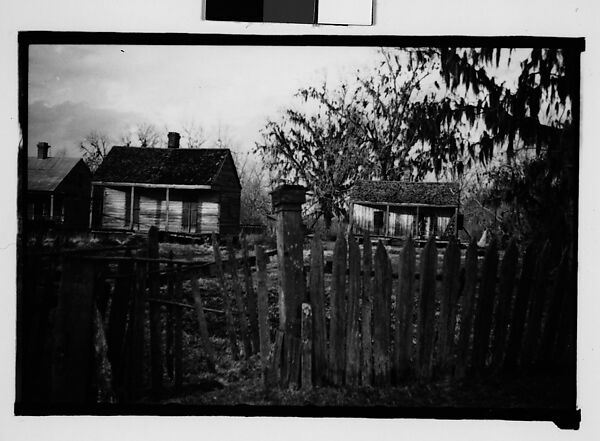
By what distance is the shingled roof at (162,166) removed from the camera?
3631 mm

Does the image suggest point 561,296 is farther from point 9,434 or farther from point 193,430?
point 9,434

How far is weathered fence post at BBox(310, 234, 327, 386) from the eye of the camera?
11.4 ft

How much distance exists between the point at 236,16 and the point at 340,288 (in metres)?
1.92

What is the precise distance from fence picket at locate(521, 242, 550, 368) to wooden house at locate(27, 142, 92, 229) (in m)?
3.02

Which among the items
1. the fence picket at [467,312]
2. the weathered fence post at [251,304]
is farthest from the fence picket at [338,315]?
the fence picket at [467,312]

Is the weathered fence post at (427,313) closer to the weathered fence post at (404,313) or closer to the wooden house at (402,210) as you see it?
the weathered fence post at (404,313)

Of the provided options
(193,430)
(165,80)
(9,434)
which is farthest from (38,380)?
(165,80)

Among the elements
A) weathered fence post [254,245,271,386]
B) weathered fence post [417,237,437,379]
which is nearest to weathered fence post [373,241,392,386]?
weathered fence post [417,237,437,379]

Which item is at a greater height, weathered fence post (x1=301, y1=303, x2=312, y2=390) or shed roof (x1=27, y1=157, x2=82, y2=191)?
shed roof (x1=27, y1=157, x2=82, y2=191)

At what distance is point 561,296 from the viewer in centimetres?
359

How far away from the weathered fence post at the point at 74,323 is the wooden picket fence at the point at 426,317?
1197 mm

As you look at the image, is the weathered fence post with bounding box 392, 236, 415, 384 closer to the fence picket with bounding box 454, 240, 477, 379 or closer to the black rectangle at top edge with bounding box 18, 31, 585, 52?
the fence picket with bounding box 454, 240, 477, 379

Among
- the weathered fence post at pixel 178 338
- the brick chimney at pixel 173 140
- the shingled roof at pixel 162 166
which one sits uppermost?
the brick chimney at pixel 173 140

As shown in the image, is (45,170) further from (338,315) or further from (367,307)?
(367,307)
